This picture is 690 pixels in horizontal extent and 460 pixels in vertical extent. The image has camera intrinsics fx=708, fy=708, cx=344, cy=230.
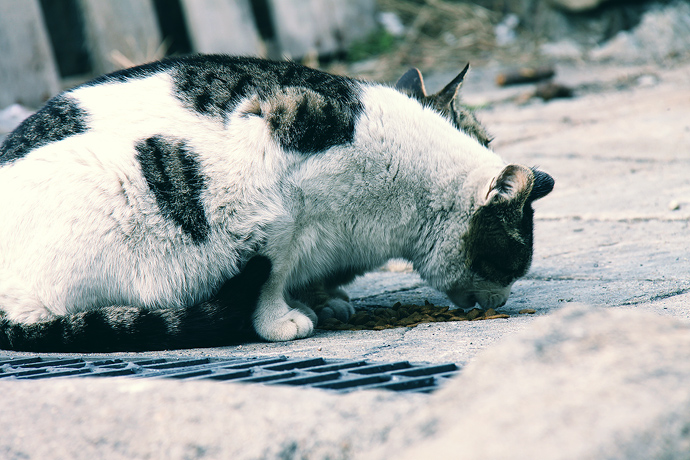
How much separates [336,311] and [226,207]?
2.24ft

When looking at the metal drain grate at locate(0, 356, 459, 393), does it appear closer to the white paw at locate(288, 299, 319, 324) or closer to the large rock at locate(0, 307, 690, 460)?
the large rock at locate(0, 307, 690, 460)

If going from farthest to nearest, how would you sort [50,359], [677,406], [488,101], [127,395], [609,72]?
1. [609,72]
2. [488,101]
3. [50,359]
4. [127,395]
5. [677,406]

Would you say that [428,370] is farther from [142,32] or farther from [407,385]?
[142,32]

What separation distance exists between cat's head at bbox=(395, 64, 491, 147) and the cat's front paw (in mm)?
870

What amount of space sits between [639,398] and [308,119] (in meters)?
1.65

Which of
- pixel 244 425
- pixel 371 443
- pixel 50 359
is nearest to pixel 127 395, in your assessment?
pixel 244 425

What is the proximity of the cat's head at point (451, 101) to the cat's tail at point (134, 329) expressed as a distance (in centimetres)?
119

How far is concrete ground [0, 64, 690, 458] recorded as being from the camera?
122 centimetres

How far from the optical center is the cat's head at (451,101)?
9.67 ft

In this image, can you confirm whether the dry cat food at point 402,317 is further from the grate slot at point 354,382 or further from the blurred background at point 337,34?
the blurred background at point 337,34

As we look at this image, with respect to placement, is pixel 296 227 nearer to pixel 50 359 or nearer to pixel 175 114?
pixel 175 114

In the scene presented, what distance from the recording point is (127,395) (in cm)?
135

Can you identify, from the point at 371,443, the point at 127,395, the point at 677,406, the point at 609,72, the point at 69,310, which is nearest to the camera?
the point at 677,406

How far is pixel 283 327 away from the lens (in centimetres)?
243
